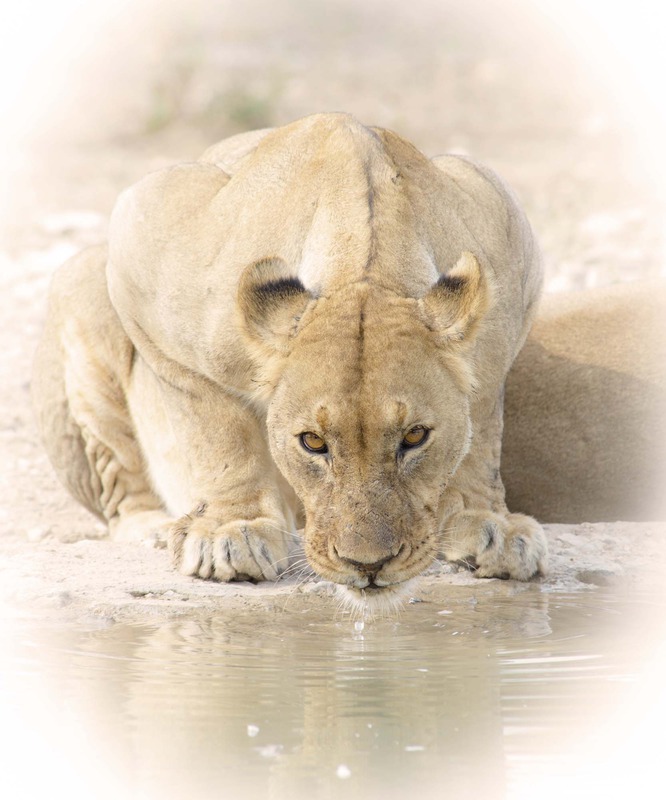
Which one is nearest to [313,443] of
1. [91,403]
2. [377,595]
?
[377,595]

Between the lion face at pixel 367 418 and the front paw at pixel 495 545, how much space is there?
68 cm

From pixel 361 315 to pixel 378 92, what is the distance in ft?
40.9

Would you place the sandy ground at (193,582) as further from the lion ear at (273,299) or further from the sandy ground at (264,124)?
the lion ear at (273,299)

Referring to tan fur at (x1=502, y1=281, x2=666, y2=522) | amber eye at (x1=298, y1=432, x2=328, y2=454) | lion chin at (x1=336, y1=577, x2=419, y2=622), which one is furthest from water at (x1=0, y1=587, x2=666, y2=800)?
tan fur at (x1=502, y1=281, x2=666, y2=522)

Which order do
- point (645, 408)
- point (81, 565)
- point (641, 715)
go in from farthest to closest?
1. point (645, 408)
2. point (81, 565)
3. point (641, 715)

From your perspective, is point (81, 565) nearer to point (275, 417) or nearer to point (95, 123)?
point (275, 417)

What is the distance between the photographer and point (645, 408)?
6242mm

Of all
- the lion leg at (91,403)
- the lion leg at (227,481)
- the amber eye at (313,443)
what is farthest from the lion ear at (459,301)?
the lion leg at (91,403)

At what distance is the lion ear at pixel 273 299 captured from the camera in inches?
177

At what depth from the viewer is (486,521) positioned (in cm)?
520

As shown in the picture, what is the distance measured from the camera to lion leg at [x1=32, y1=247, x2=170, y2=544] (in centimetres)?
621

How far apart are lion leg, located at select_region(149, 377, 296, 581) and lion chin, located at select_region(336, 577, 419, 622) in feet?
1.91

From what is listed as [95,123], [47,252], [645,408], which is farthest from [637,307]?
[95,123]

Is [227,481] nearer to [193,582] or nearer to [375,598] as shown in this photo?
[193,582]
